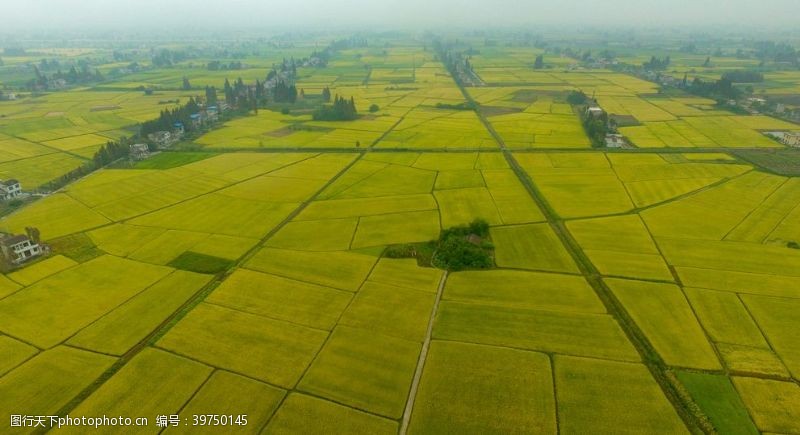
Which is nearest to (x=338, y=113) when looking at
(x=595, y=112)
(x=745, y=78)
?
(x=595, y=112)

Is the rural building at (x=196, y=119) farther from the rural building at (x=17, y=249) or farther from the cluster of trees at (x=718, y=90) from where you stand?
the cluster of trees at (x=718, y=90)

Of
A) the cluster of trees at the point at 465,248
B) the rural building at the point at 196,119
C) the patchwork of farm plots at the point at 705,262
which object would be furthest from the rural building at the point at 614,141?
the rural building at the point at 196,119

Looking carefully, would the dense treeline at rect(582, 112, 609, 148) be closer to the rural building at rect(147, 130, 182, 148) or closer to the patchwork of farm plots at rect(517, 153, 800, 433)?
the patchwork of farm plots at rect(517, 153, 800, 433)

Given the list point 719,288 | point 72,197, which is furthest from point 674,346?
point 72,197

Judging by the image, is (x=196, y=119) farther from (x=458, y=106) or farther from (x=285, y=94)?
(x=458, y=106)

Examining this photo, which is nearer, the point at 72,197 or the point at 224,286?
the point at 224,286

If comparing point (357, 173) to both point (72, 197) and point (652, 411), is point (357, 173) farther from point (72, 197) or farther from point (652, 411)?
point (652, 411)
